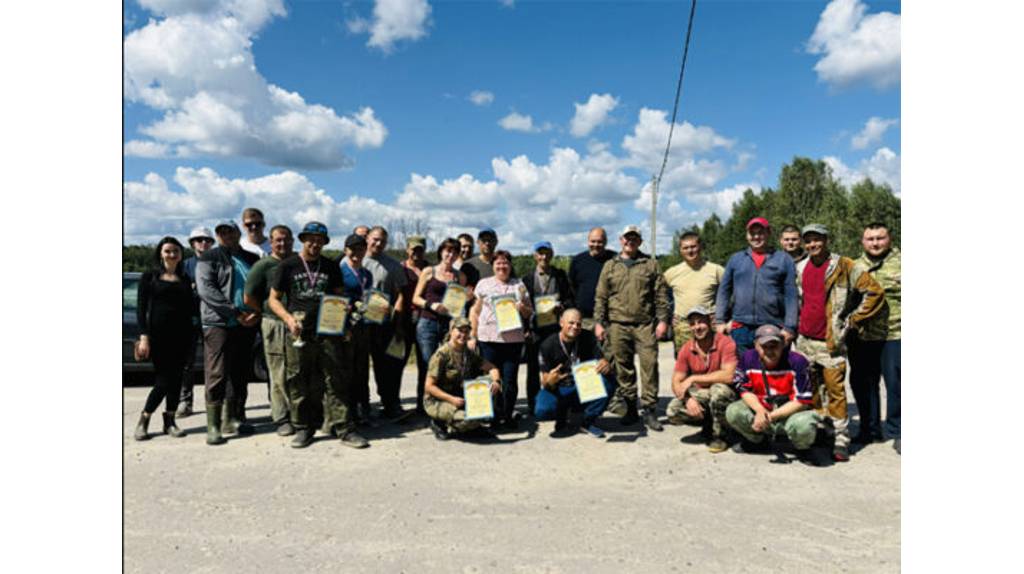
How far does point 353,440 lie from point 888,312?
4.83 m

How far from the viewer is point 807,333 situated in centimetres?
519

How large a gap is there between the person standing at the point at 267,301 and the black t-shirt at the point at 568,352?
2.44 metres

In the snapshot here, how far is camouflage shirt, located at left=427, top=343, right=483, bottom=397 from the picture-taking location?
548 cm

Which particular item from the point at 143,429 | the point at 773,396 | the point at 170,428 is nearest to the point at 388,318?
the point at 170,428

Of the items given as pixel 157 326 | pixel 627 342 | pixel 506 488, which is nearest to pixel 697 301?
pixel 627 342

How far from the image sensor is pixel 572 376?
561cm

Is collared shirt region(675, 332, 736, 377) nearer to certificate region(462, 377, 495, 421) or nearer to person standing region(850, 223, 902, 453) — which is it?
person standing region(850, 223, 902, 453)

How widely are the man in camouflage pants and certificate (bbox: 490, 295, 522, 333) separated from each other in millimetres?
804

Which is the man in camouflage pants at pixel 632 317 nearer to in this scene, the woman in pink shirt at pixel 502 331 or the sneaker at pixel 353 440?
the woman in pink shirt at pixel 502 331

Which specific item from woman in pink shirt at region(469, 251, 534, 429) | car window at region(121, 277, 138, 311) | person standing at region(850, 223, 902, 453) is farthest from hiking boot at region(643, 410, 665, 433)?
car window at region(121, 277, 138, 311)

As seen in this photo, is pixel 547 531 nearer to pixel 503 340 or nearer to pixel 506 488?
pixel 506 488

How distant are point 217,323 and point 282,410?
103 centimetres

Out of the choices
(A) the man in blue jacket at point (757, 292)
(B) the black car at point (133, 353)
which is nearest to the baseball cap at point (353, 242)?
(B) the black car at point (133, 353)

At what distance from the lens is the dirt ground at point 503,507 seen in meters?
3.13
